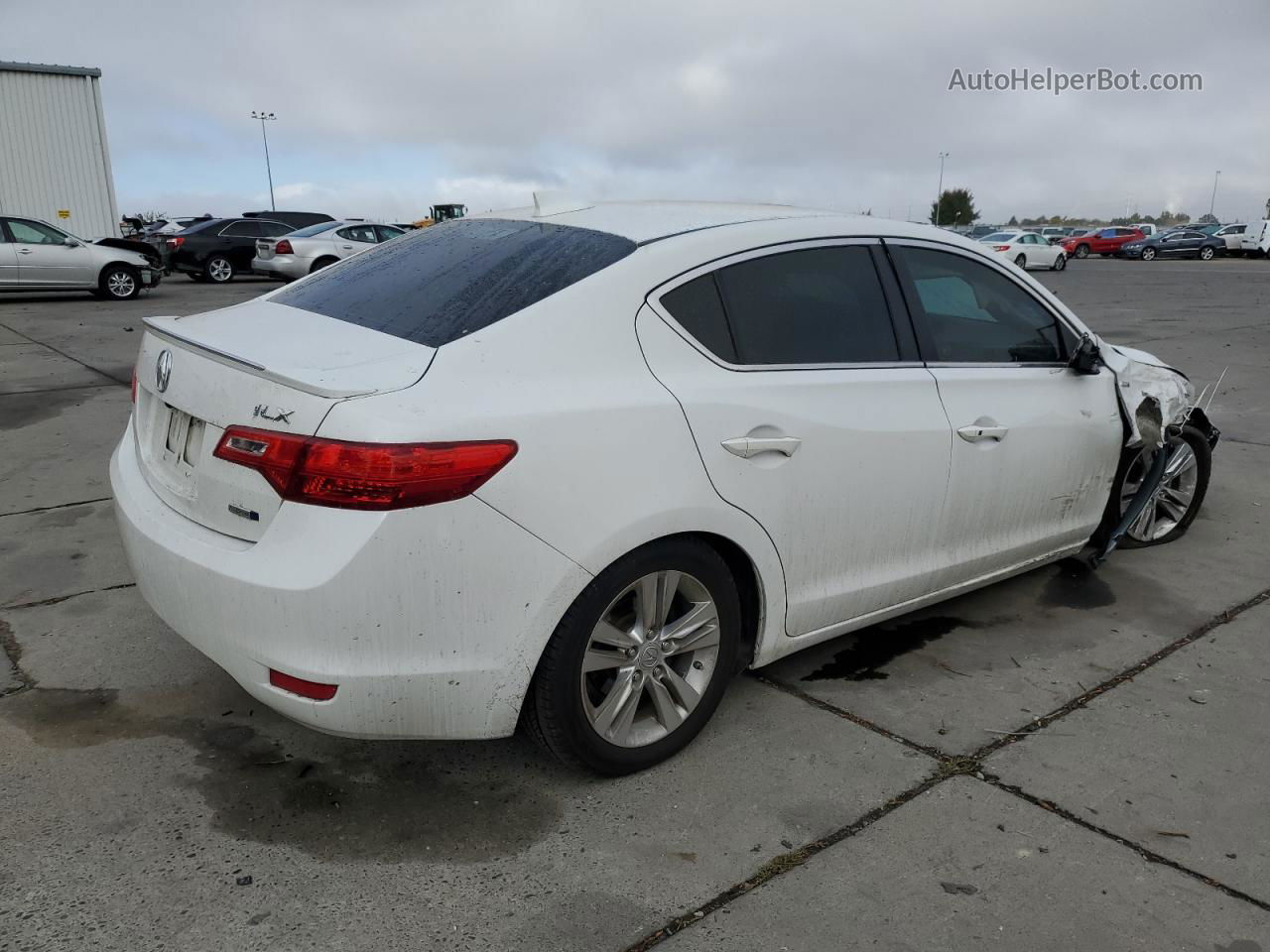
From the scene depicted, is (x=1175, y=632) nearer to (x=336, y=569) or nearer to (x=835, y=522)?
(x=835, y=522)

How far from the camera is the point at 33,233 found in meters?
17.4

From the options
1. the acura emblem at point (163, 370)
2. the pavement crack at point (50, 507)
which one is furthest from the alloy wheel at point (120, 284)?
the acura emblem at point (163, 370)

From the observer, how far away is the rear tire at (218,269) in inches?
914

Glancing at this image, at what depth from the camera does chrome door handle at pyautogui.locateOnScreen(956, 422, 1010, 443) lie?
3.56 meters

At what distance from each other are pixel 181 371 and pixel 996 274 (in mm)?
2911

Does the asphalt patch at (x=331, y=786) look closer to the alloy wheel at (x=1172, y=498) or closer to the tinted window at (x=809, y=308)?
the tinted window at (x=809, y=308)

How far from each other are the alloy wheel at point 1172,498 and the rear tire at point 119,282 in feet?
58.2

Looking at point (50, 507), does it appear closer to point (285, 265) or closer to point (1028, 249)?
point (285, 265)

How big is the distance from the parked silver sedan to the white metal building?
200 inches

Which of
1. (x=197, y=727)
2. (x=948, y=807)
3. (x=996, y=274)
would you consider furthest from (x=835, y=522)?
(x=197, y=727)

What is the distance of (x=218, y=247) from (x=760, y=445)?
905 inches

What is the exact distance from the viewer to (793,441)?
307 centimetres

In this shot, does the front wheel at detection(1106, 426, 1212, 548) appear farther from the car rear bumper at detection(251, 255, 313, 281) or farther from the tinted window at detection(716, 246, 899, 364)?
the car rear bumper at detection(251, 255, 313, 281)

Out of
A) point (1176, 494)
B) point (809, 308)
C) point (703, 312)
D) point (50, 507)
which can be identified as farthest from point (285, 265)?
point (703, 312)
